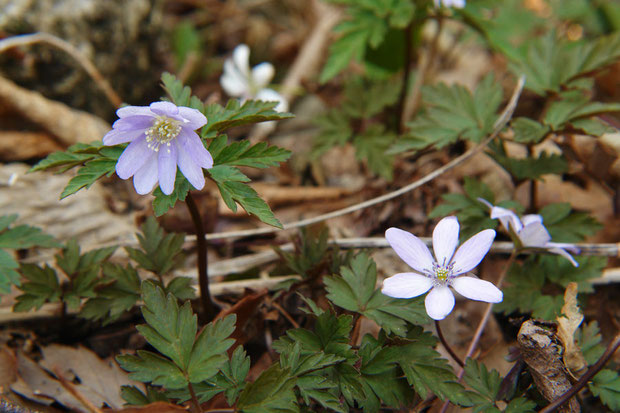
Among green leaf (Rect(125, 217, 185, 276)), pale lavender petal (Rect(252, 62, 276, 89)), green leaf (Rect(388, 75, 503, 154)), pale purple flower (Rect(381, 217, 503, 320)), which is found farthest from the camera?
pale lavender petal (Rect(252, 62, 276, 89))

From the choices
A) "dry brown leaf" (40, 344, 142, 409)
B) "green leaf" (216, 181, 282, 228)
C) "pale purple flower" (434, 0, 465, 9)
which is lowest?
"dry brown leaf" (40, 344, 142, 409)

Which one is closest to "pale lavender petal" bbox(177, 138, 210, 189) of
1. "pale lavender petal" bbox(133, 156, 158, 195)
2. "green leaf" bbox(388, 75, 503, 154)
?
"pale lavender petal" bbox(133, 156, 158, 195)

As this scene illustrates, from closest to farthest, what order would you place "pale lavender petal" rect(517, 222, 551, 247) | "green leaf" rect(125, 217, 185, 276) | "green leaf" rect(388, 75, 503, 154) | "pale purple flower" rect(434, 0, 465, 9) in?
"pale lavender petal" rect(517, 222, 551, 247), "green leaf" rect(125, 217, 185, 276), "green leaf" rect(388, 75, 503, 154), "pale purple flower" rect(434, 0, 465, 9)

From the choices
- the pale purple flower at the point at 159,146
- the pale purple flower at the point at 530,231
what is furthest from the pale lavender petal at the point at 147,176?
the pale purple flower at the point at 530,231

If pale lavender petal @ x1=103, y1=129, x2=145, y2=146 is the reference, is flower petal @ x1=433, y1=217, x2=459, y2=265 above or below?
below

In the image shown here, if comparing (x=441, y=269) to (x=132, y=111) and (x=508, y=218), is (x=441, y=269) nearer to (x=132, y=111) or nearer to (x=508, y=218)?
(x=508, y=218)

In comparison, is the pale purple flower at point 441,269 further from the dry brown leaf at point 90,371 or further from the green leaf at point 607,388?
the dry brown leaf at point 90,371

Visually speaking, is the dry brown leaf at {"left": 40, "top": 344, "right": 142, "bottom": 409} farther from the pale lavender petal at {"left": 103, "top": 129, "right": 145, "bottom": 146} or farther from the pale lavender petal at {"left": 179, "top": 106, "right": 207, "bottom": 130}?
the pale lavender petal at {"left": 179, "top": 106, "right": 207, "bottom": 130}
